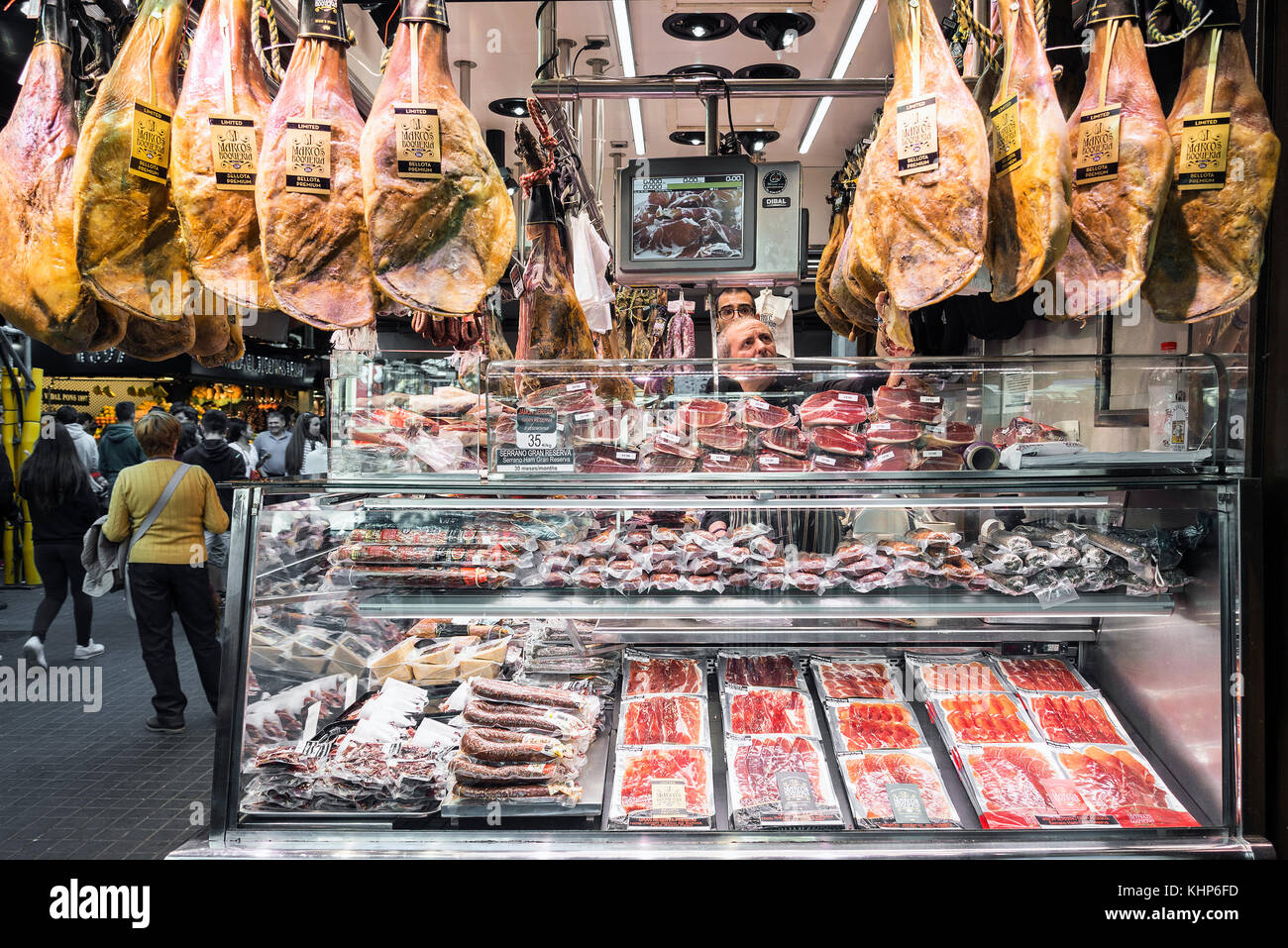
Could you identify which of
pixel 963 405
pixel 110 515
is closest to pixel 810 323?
pixel 110 515

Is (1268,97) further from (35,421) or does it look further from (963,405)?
(35,421)

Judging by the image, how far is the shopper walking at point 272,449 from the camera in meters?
10.5

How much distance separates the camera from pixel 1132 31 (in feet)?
5.96

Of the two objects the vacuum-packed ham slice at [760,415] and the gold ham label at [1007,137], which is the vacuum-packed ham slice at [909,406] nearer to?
the vacuum-packed ham slice at [760,415]

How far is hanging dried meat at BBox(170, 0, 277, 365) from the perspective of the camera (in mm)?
1768

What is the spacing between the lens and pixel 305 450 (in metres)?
9.36

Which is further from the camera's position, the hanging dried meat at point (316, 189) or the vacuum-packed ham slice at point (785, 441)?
the vacuum-packed ham slice at point (785, 441)

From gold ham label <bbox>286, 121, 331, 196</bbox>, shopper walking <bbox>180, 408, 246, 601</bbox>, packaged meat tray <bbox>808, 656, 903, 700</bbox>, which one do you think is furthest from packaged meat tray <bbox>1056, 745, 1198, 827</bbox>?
shopper walking <bbox>180, 408, 246, 601</bbox>

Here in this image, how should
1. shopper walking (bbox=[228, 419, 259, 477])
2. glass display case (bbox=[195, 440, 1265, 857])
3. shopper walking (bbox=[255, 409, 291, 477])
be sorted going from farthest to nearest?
1. shopper walking (bbox=[255, 409, 291, 477])
2. shopper walking (bbox=[228, 419, 259, 477])
3. glass display case (bbox=[195, 440, 1265, 857])

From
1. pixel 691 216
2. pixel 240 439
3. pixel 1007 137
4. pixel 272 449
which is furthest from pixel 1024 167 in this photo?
pixel 240 439

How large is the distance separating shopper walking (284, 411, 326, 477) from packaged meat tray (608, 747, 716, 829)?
683cm

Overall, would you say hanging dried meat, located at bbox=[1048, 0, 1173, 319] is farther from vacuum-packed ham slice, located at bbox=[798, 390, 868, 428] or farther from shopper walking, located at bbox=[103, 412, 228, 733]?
shopper walking, located at bbox=[103, 412, 228, 733]

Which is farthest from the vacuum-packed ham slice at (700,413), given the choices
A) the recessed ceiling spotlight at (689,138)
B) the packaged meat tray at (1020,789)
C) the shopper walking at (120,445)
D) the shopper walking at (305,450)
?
the shopper walking at (120,445)

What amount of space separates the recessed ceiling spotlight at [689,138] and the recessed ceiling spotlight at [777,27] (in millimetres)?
1844
